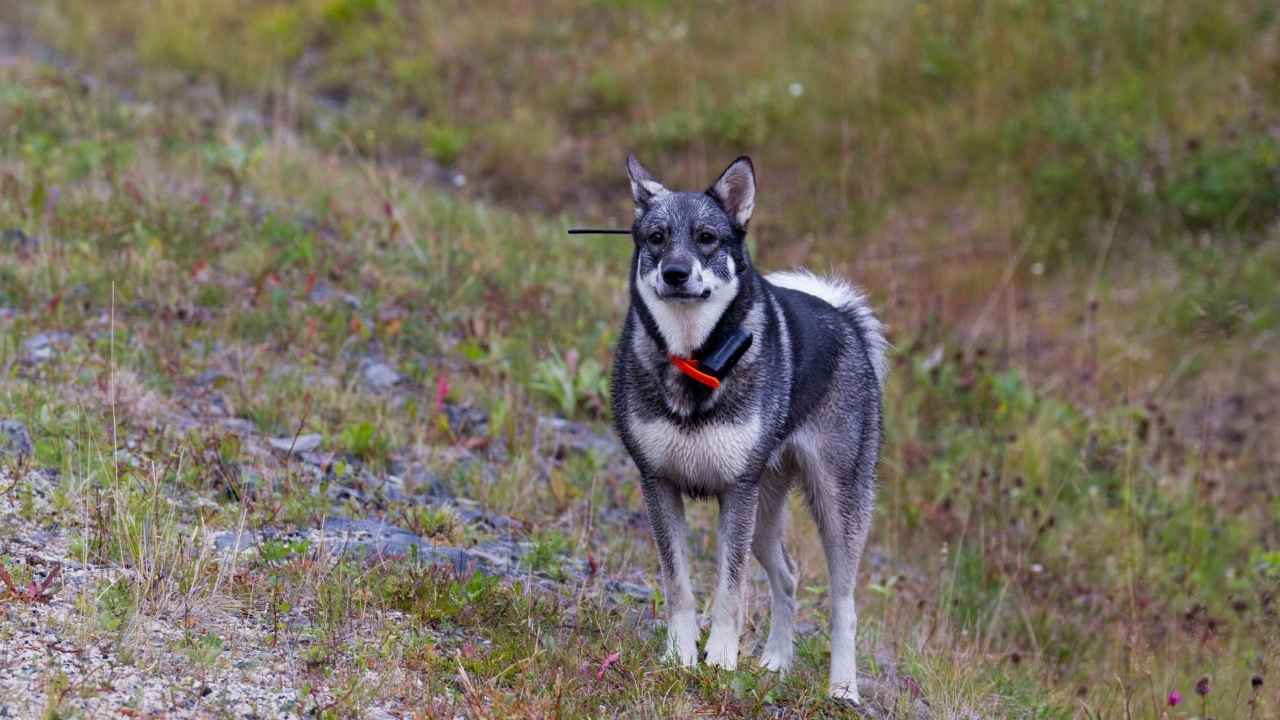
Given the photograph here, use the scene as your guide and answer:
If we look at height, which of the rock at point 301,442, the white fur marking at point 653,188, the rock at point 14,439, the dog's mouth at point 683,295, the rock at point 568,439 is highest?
the white fur marking at point 653,188

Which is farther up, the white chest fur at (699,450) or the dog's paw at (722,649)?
the white chest fur at (699,450)

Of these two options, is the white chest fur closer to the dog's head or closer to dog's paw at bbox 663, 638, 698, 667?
the dog's head

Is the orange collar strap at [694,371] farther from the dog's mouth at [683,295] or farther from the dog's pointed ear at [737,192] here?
the dog's pointed ear at [737,192]

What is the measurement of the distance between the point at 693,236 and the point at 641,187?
433mm

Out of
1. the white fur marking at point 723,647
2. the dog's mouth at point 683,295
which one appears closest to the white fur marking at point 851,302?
the dog's mouth at point 683,295

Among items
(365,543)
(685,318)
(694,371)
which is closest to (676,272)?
(685,318)

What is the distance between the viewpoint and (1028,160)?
11133 millimetres

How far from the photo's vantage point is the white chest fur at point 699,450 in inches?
181

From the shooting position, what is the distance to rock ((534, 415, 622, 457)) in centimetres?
703

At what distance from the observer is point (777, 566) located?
5.31m

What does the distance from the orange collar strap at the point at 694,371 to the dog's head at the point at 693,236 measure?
0.69 ft

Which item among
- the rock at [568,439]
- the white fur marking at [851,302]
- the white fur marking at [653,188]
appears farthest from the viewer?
the rock at [568,439]

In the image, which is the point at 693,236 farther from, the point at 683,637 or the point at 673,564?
the point at 683,637

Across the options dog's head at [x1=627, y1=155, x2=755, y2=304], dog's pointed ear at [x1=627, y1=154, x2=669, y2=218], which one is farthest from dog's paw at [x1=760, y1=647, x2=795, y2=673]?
dog's pointed ear at [x1=627, y1=154, x2=669, y2=218]
